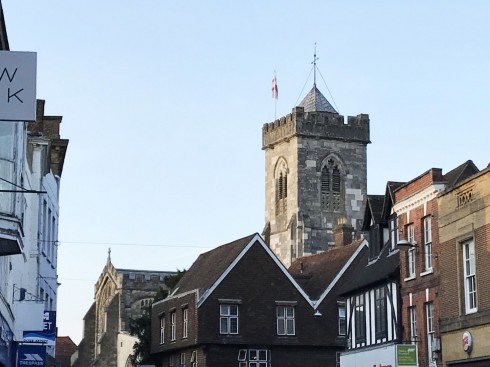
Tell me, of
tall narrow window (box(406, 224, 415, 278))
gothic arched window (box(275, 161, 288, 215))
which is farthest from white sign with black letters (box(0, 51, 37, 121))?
gothic arched window (box(275, 161, 288, 215))

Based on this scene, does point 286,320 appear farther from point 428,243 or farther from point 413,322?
point 428,243

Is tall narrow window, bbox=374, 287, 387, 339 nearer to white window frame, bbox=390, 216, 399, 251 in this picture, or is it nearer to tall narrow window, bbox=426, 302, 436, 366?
white window frame, bbox=390, 216, 399, 251

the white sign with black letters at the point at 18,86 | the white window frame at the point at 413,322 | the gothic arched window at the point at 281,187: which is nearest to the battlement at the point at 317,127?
the gothic arched window at the point at 281,187

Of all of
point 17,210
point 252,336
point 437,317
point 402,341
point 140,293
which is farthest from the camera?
point 140,293

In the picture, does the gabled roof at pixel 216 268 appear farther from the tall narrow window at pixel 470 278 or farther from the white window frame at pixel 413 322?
Result: the tall narrow window at pixel 470 278

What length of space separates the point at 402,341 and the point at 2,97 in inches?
911

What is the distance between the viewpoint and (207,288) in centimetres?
5391

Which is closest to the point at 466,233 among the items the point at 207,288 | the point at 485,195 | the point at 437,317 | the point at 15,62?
the point at 485,195

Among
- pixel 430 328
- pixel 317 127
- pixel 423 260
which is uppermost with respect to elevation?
pixel 317 127

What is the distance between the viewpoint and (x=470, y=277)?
29.9m

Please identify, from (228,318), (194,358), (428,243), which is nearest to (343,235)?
(228,318)

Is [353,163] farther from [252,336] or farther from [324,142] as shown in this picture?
[252,336]

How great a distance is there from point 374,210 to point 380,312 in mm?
4084

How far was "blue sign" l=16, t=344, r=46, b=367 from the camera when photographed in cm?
2939
